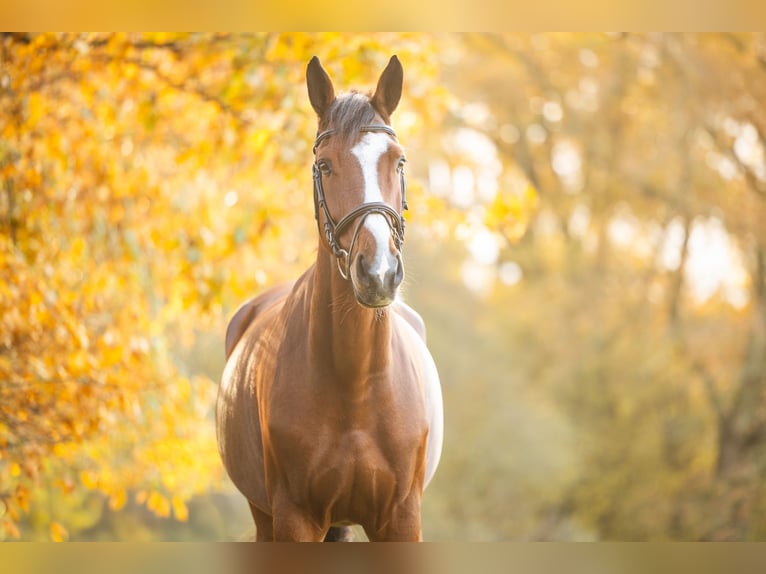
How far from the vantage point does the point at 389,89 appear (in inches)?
112

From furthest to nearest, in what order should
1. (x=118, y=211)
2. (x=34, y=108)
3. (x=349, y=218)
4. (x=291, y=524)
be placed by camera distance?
1. (x=118, y=211)
2. (x=34, y=108)
3. (x=291, y=524)
4. (x=349, y=218)

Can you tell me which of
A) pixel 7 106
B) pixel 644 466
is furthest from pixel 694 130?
pixel 7 106

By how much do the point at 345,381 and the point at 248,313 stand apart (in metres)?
1.46

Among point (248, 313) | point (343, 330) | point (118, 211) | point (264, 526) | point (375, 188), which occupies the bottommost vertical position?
point (264, 526)

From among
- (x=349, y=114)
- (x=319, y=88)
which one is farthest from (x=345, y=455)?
(x=319, y=88)

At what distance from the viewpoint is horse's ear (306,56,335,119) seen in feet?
9.27

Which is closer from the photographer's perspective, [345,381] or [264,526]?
[345,381]

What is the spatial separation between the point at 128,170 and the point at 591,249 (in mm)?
7563

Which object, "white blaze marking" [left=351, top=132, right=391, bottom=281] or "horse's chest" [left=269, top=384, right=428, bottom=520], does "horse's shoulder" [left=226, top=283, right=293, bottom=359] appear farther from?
"white blaze marking" [left=351, top=132, right=391, bottom=281]

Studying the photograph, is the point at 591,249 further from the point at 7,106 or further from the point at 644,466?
the point at 7,106

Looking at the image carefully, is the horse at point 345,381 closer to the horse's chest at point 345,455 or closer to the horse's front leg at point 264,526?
the horse's chest at point 345,455

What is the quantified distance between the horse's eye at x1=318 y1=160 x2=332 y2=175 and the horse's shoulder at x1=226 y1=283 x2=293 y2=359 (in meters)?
1.36

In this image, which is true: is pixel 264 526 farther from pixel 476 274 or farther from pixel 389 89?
pixel 476 274

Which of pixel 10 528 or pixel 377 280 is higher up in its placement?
pixel 377 280
